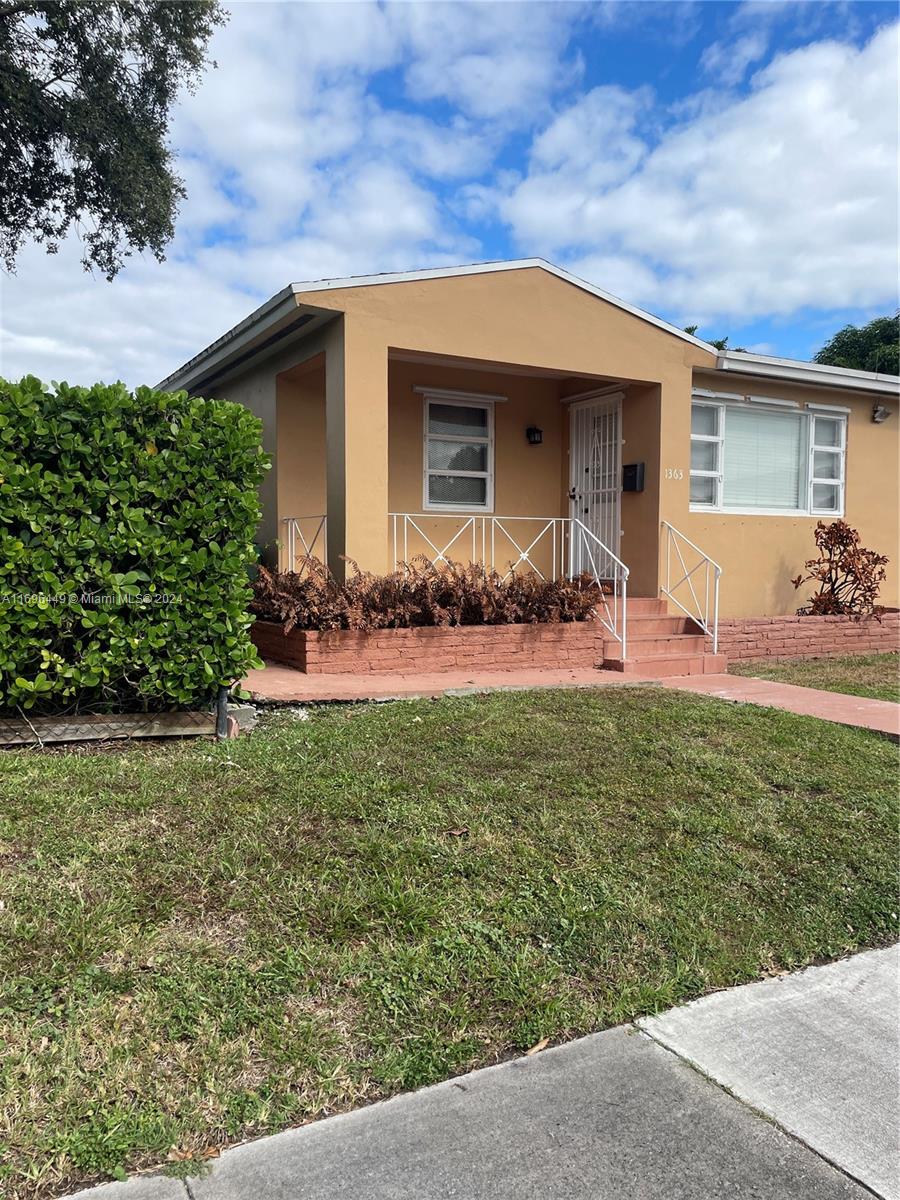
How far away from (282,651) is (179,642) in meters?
2.70

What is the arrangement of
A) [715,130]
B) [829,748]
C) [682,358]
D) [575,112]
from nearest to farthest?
[829,748] → [715,130] → [575,112] → [682,358]

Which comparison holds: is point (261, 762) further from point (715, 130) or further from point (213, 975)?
point (715, 130)

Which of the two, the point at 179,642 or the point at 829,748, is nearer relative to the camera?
the point at 179,642

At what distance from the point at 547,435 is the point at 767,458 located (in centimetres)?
303

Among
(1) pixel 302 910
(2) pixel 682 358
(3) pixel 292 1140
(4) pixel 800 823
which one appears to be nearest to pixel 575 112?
(2) pixel 682 358

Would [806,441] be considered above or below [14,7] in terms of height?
below

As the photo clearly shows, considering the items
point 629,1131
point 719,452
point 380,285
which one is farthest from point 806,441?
point 629,1131

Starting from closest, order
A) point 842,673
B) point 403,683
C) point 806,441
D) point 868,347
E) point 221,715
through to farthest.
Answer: point 221,715 < point 403,683 < point 842,673 < point 806,441 < point 868,347

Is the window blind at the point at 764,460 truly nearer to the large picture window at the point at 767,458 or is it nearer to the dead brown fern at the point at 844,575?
the large picture window at the point at 767,458

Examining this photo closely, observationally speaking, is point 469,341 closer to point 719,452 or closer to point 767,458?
point 719,452

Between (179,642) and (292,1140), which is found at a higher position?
(179,642)

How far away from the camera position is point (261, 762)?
14.4 ft

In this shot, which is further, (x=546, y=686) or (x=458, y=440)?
(x=458, y=440)

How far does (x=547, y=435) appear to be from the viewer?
35.9ft
